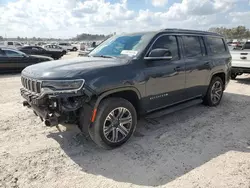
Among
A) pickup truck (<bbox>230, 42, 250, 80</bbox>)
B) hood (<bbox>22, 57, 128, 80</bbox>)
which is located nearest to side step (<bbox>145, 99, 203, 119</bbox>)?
hood (<bbox>22, 57, 128, 80</bbox>)


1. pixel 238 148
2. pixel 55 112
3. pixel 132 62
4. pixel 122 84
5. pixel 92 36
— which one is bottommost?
pixel 238 148

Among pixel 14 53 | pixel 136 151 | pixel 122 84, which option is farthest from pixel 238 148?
pixel 14 53

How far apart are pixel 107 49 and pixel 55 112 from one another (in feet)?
6.37

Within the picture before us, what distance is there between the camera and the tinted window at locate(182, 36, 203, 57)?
500cm

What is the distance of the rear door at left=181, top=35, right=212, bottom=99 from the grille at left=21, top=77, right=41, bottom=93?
118 inches

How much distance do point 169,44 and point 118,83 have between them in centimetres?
161

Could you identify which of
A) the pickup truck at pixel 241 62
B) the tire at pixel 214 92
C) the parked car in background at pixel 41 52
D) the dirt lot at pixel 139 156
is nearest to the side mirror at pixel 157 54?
the dirt lot at pixel 139 156

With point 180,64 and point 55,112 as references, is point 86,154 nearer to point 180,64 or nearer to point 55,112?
point 55,112

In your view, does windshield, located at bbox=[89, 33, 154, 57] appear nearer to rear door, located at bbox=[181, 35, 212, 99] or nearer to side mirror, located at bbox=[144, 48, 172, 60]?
side mirror, located at bbox=[144, 48, 172, 60]

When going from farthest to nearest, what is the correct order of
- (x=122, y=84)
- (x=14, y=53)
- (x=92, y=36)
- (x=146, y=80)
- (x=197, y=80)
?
1. (x=92, y=36)
2. (x=14, y=53)
3. (x=197, y=80)
4. (x=146, y=80)
5. (x=122, y=84)

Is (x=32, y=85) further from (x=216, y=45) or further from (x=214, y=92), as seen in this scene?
(x=216, y=45)

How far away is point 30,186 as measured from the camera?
290 centimetres

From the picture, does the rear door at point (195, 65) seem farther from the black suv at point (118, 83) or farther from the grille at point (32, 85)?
the grille at point (32, 85)

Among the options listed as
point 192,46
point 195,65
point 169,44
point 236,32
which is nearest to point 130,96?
point 169,44
